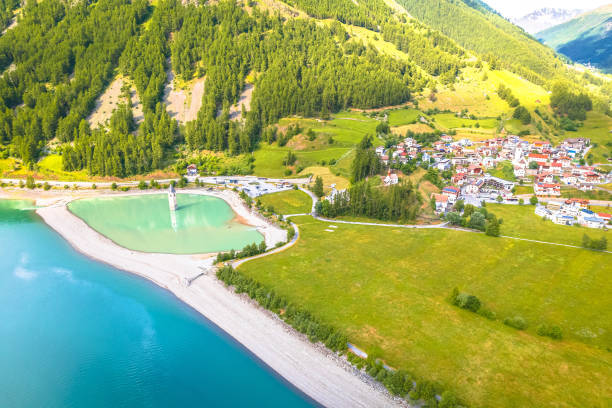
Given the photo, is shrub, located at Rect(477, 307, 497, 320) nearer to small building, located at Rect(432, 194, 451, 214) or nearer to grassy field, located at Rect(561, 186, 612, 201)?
small building, located at Rect(432, 194, 451, 214)

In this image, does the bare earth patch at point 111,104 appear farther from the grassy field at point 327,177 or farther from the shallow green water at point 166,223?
the grassy field at point 327,177

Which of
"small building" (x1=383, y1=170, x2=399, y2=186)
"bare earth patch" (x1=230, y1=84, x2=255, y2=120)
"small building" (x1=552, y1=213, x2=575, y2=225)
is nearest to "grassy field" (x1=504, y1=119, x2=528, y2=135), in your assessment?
"small building" (x1=552, y1=213, x2=575, y2=225)

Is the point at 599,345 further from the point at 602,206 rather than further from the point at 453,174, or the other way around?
the point at 453,174

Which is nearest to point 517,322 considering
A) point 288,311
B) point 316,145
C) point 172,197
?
point 288,311

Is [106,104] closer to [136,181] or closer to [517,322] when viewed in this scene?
[136,181]

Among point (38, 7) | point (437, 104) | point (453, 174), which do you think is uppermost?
point (38, 7)

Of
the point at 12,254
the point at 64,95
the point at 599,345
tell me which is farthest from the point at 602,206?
the point at 64,95
